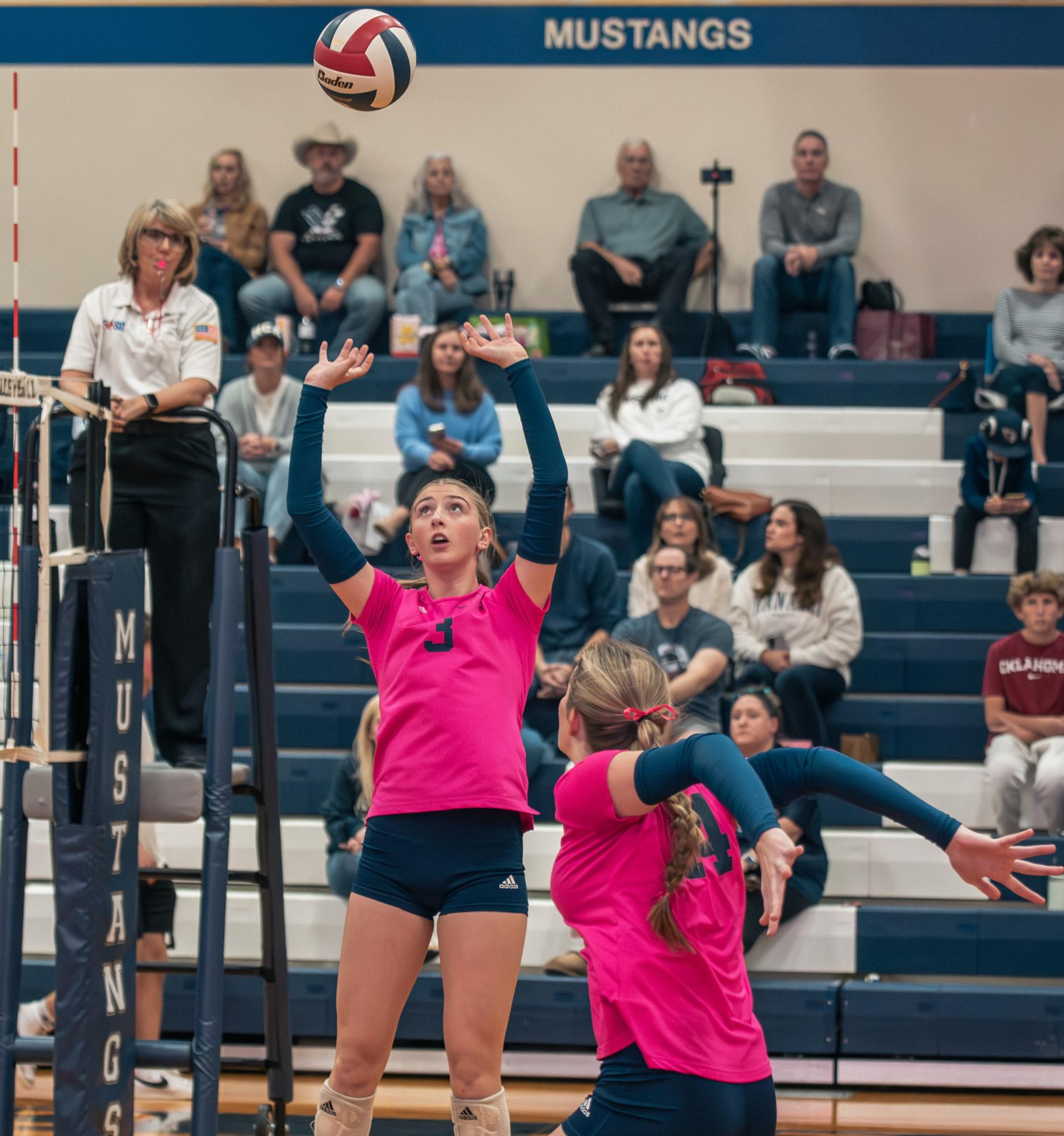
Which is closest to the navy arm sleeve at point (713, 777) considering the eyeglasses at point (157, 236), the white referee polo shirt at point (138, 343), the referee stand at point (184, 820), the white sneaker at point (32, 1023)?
the referee stand at point (184, 820)

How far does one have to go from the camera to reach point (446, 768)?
9.96ft

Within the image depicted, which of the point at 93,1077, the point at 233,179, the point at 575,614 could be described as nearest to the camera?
the point at 93,1077

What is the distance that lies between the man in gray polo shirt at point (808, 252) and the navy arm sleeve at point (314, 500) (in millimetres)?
6006

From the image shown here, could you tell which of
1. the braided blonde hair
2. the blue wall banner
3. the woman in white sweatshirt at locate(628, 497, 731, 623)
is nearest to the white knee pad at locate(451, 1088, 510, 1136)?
the braided blonde hair

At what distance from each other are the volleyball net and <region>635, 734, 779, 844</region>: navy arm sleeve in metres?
1.69

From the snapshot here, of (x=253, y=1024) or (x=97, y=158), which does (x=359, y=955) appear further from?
(x=97, y=158)

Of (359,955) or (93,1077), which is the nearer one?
(359,955)

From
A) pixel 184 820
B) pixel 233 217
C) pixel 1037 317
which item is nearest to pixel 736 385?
pixel 1037 317

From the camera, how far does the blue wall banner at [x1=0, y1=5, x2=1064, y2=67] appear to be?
9.73 m

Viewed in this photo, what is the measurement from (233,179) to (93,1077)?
694cm

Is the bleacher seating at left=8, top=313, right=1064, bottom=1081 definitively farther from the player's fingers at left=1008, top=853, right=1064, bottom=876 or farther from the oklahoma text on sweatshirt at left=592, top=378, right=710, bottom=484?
the player's fingers at left=1008, top=853, right=1064, bottom=876

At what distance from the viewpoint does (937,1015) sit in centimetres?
517


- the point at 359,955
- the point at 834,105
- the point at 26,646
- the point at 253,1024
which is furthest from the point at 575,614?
the point at 834,105

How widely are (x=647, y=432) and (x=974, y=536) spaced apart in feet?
5.44
